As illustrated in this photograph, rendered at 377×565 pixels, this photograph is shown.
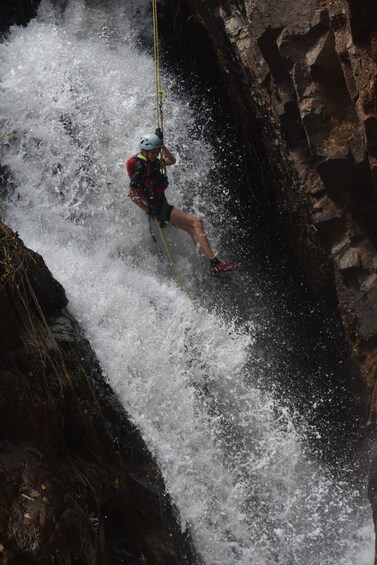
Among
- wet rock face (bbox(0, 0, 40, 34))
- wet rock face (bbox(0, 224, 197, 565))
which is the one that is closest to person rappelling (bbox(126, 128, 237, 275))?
wet rock face (bbox(0, 224, 197, 565))

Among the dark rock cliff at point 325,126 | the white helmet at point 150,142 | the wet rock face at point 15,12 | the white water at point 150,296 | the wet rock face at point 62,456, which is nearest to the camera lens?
the wet rock face at point 62,456

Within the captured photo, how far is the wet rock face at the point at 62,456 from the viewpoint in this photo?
3.61m

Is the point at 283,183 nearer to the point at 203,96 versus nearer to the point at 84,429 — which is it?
the point at 203,96

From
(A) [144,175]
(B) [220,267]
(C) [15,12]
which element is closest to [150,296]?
(B) [220,267]

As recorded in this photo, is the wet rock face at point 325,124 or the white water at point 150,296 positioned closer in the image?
the wet rock face at point 325,124

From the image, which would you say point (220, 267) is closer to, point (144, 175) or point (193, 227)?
point (193, 227)

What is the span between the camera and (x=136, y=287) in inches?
276

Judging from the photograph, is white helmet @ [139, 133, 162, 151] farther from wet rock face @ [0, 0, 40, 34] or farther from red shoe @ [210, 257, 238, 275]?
wet rock face @ [0, 0, 40, 34]

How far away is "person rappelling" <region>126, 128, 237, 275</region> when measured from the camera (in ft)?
21.9

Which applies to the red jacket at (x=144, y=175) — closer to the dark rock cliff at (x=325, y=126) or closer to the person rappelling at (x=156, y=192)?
the person rappelling at (x=156, y=192)

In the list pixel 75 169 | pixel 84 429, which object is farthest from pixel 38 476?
pixel 75 169

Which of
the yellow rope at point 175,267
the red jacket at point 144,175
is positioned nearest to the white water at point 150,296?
the yellow rope at point 175,267

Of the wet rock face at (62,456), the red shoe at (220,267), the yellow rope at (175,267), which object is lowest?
the wet rock face at (62,456)

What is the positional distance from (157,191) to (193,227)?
53 cm
